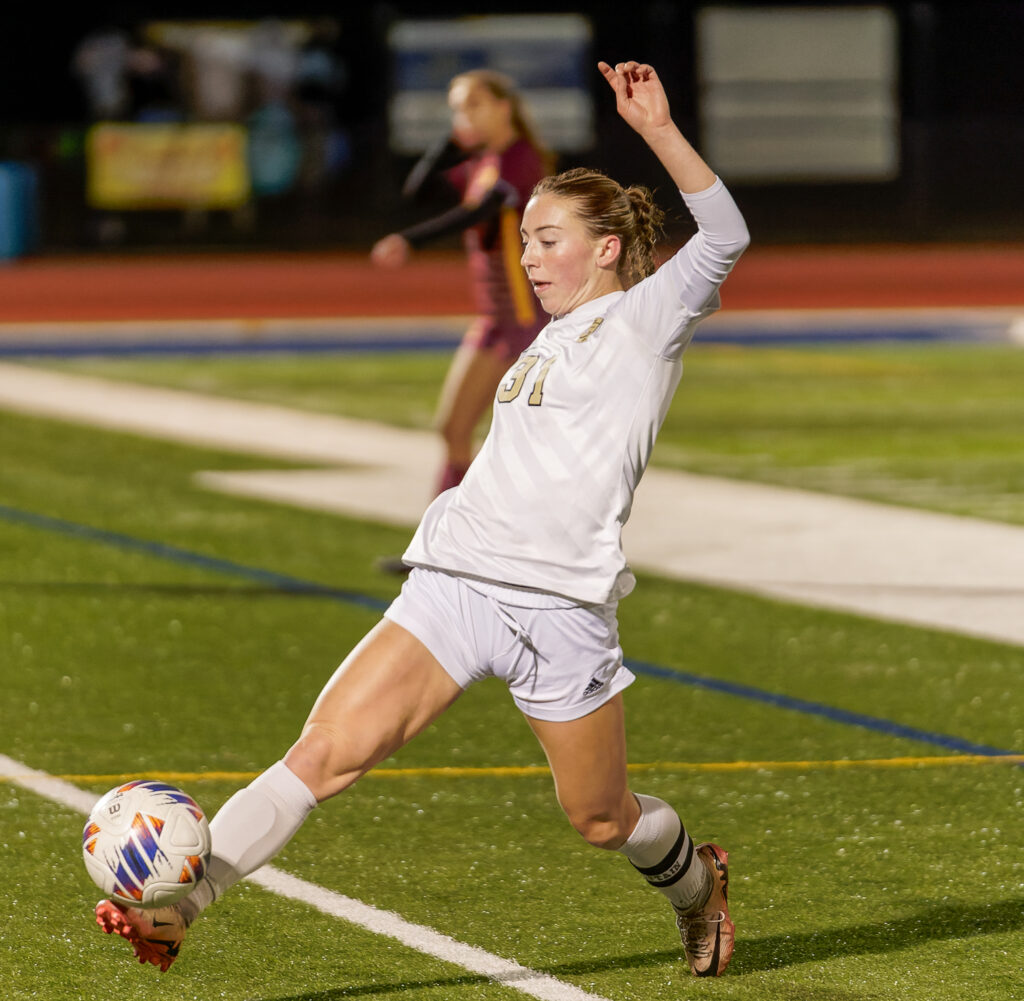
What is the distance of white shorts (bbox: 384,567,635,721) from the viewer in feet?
14.6

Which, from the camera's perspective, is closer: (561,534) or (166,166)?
(561,534)

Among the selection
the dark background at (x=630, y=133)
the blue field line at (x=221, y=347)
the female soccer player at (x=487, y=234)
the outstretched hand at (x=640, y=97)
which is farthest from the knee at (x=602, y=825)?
the dark background at (x=630, y=133)

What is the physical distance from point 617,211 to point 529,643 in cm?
93

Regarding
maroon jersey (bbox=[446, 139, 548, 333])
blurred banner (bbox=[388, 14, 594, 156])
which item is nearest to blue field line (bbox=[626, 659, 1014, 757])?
maroon jersey (bbox=[446, 139, 548, 333])

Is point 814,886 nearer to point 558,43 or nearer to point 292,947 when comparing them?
point 292,947

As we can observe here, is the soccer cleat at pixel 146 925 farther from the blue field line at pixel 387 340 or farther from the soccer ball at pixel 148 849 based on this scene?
the blue field line at pixel 387 340

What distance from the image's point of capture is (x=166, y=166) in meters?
30.3

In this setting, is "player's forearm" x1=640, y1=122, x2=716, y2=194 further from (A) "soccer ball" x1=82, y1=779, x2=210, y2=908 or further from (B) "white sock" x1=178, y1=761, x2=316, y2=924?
(A) "soccer ball" x1=82, y1=779, x2=210, y2=908

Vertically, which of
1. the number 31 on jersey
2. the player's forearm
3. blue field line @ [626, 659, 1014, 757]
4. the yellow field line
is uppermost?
the player's forearm

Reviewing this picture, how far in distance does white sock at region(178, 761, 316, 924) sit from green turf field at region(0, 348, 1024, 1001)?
524mm

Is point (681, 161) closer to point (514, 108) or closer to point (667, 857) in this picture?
point (667, 857)

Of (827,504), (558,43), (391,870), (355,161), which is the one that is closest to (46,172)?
(355,161)

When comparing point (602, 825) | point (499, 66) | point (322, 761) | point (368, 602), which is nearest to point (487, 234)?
point (368, 602)

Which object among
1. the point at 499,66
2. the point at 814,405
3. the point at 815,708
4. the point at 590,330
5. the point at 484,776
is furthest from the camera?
the point at 499,66
